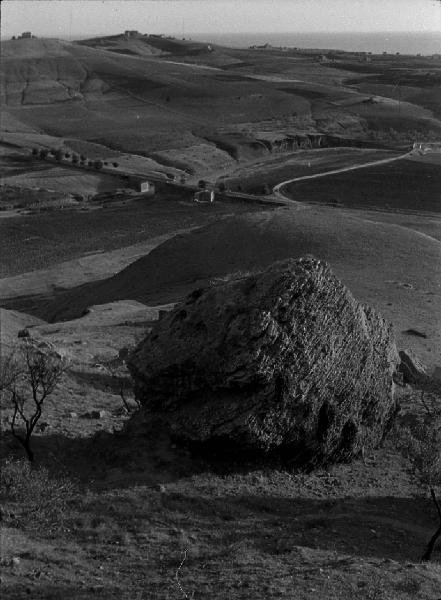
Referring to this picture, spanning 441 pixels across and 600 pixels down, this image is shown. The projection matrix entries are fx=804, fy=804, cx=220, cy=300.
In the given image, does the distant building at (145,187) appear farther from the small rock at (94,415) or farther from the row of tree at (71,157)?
the small rock at (94,415)

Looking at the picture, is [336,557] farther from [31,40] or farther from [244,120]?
[31,40]

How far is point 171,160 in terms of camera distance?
287 feet

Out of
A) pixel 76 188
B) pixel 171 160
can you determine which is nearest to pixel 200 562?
pixel 76 188

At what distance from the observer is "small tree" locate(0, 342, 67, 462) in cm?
1434

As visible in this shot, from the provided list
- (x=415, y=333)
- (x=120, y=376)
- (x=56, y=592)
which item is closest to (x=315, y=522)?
(x=56, y=592)

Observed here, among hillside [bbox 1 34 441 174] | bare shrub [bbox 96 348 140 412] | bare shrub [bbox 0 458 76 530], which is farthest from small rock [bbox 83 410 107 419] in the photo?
hillside [bbox 1 34 441 174]

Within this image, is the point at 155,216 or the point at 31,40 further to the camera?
the point at 31,40

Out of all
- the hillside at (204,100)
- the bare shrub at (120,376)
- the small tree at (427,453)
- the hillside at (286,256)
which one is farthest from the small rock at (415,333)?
the hillside at (204,100)

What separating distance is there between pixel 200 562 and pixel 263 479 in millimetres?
3462

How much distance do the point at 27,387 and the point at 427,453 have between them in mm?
8141

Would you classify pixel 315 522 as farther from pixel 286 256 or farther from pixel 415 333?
pixel 286 256

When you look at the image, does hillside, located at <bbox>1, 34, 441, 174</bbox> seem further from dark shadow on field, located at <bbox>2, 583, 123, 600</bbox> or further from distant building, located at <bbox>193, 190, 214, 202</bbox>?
dark shadow on field, located at <bbox>2, 583, 123, 600</bbox>

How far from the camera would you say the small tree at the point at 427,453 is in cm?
1292

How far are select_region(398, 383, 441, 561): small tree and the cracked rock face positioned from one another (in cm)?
124
